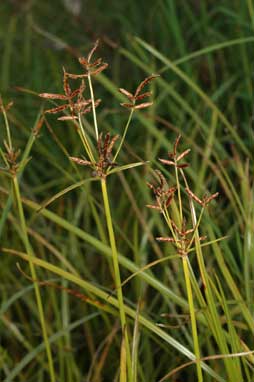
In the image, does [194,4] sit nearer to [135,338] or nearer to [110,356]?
[110,356]

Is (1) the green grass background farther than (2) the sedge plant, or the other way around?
(1) the green grass background

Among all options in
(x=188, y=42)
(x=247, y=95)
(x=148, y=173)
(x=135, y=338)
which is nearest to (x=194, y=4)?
(x=188, y=42)

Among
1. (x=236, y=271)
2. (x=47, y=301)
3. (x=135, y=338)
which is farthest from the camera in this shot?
(x=47, y=301)

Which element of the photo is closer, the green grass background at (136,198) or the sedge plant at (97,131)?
the sedge plant at (97,131)

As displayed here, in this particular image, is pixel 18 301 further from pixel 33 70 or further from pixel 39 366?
pixel 33 70

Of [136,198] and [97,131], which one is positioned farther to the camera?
[136,198]

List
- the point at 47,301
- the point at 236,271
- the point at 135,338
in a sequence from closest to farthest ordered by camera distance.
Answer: the point at 135,338 < the point at 236,271 < the point at 47,301

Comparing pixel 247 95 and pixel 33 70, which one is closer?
pixel 247 95

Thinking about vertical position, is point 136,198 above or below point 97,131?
below

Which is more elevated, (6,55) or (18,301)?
(6,55)

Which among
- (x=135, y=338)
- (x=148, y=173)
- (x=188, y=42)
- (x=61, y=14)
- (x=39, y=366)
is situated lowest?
(x=39, y=366)
